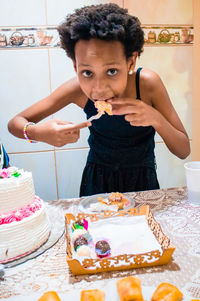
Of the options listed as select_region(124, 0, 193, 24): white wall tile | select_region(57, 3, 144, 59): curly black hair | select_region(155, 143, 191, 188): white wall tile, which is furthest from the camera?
select_region(155, 143, 191, 188): white wall tile

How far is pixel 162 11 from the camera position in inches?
78.6

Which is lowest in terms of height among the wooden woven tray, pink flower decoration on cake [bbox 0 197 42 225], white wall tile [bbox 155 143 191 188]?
white wall tile [bbox 155 143 191 188]

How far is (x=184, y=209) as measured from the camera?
104 centimetres

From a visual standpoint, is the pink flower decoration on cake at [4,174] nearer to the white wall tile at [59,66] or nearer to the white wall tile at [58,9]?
the white wall tile at [59,66]

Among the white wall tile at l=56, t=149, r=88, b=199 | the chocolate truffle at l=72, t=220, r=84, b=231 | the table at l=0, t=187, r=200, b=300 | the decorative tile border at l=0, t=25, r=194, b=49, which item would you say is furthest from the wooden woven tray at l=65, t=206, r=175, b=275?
the decorative tile border at l=0, t=25, r=194, b=49

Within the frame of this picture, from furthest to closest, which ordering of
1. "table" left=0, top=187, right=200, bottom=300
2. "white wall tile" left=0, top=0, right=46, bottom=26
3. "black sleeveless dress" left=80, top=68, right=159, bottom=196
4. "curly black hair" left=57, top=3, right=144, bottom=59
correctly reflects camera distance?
"white wall tile" left=0, top=0, right=46, bottom=26 < "black sleeveless dress" left=80, top=68, right=159, bottom=196 < "curly black hair" left=57, top=3, right=144, bottom=59 < "table" left=0, top=187, right=200, bottom=300

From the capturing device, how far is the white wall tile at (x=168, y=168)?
2166 millimetres

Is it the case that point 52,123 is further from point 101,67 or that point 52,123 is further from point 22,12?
point 22,12

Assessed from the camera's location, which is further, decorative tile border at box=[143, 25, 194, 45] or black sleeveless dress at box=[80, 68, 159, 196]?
decorative tile border at box=[143, 25, 194, 45]

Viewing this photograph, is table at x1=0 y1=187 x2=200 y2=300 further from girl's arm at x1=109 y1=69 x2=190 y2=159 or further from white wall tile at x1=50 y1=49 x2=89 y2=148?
white wall tile at x1=50 y1=49 x2=89 y2=148

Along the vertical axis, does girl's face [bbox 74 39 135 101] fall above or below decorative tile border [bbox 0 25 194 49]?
below

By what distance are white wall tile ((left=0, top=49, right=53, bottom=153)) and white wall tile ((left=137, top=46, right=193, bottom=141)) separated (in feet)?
2.30

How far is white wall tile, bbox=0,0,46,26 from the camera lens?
1.84m

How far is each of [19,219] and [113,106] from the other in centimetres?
52
